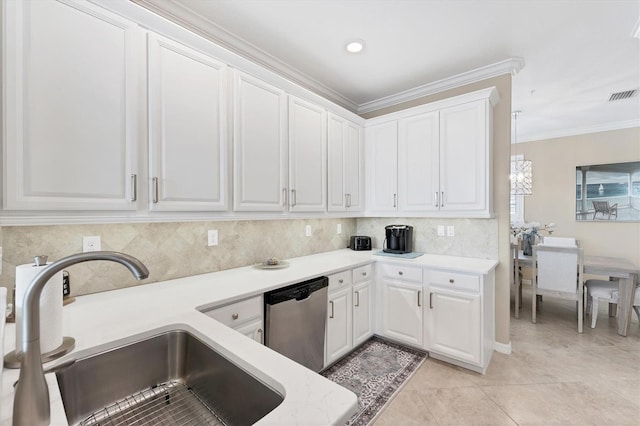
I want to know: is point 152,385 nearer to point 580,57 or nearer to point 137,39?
point 137,39

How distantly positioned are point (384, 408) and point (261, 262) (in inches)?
59.0

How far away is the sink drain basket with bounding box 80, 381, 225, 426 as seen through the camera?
35.9 inches

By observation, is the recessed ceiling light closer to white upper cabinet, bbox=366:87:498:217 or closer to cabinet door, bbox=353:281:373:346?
white upper cabinet, bbox=366:87:498:217

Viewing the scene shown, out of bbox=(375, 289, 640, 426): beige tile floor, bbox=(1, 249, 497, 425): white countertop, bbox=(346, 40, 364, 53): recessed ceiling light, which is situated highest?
bbox=(346, 40, 364, 53): recessed ceiling light

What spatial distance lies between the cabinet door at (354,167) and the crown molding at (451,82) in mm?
604

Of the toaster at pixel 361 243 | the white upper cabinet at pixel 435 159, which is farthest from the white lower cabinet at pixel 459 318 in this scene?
the toaster at pixel 361 243

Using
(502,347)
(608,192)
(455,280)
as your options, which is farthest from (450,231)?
(608,192)

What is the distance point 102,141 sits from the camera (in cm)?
139

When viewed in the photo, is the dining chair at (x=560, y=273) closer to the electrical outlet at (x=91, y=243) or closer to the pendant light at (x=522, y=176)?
the pendant light at (x=522, y=176)

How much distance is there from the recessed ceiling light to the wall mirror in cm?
485

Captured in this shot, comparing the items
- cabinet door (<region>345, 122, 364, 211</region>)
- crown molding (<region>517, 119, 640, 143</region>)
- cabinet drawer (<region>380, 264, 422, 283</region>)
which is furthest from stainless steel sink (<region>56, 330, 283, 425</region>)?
crown molding (<region>517, 119, 640, 143</region>)

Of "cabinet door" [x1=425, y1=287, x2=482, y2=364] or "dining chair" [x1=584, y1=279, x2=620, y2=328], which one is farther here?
"dining chair" [x1=584, y1=279, x2=620, y2=328]

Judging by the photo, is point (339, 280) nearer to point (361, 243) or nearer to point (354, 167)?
point (361, 243)

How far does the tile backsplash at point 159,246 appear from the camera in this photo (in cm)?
146
